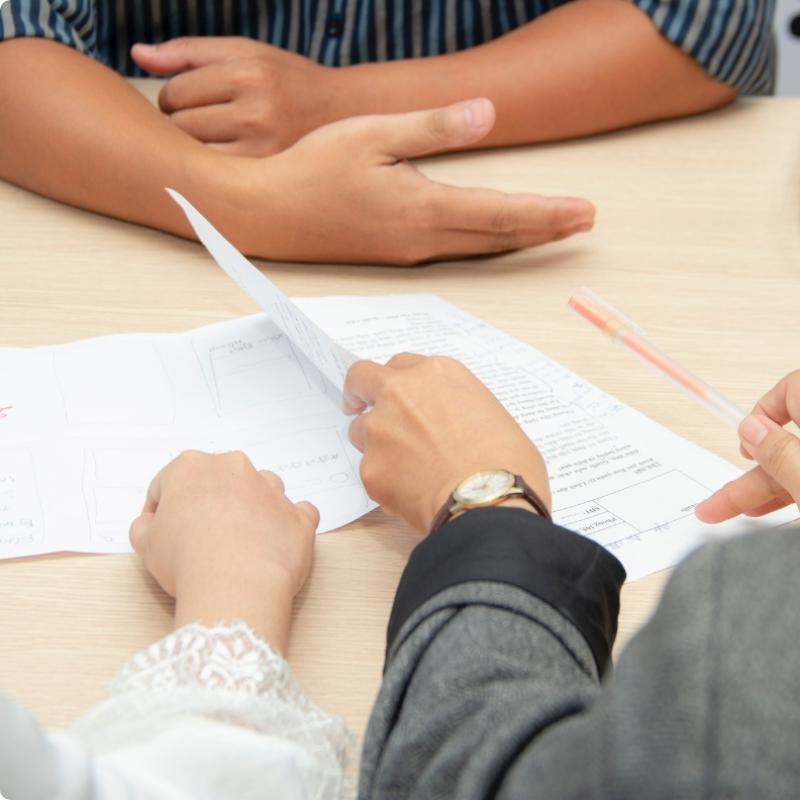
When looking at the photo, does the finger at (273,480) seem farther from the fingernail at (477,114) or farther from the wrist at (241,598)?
the fingernail at (477,114)

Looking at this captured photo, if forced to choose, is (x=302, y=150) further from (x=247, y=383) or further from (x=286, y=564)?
(x=286, y=564)

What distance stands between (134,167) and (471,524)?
0.54 metres

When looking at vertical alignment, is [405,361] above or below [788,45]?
above

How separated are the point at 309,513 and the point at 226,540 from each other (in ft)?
0.20

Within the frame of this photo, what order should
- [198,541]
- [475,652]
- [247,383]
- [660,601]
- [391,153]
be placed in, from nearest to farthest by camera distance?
[660,601] → [475,652] → [198,541] → [247,383] → [391,153]

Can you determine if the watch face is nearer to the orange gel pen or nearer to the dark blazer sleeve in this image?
the dark blazer sleeve

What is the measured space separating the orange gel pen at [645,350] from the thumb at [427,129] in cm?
16

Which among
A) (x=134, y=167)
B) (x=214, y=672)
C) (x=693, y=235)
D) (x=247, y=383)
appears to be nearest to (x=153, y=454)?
(x=247, y=383)

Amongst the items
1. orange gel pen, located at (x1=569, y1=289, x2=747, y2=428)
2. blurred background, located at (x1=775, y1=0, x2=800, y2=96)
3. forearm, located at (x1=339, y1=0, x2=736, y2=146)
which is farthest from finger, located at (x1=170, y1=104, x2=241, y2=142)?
blurred background, located at (x1=775, y1=0, x2=800, y2=96)

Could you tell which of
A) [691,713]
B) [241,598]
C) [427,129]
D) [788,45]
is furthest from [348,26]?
[788,45]

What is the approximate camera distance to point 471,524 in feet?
1.58

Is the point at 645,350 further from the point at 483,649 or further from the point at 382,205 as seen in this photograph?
the point at 483,649

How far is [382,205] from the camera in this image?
0.86 m

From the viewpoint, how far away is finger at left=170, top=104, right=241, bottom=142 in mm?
974
